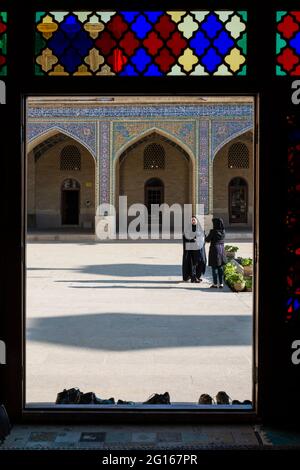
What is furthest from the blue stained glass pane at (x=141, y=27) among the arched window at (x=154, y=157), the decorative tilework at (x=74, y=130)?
the arched window at (x=154, y=157)

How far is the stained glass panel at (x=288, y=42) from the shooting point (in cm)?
324

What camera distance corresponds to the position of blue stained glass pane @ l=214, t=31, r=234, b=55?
10.8 feet

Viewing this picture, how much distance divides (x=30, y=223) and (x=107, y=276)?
1395 cm

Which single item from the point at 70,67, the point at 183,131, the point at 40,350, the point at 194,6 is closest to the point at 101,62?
the point at 70,67

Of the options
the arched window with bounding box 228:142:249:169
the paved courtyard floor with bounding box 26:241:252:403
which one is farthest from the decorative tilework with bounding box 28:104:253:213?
the paved courtyard floor with bounding box 26:241:252:403

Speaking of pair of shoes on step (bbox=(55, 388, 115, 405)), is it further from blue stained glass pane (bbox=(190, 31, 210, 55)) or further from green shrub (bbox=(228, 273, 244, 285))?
green shrub (bbox=(228, 273, 244, 285))

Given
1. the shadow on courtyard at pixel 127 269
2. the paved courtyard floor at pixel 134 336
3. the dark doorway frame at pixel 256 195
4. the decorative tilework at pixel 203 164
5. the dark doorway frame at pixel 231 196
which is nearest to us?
the dark doorway frame at pixel 256 195

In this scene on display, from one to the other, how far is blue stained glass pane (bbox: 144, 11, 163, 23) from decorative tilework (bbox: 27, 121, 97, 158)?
17140mm

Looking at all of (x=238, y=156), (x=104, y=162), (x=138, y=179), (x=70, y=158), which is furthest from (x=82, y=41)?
(x=238, y=156)

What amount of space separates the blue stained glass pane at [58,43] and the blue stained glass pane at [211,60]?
80 centimetres

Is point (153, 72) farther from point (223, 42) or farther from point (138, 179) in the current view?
point (138, 179)

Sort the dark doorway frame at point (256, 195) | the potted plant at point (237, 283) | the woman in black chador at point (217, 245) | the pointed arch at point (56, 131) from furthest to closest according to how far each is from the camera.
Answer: the pointed arch at point (56, 131) → the woman in black chador at point (217, 245) → the potted plant at point (237, 283) → the dark doorway frame at point (256, 195)

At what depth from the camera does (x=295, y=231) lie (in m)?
3.24

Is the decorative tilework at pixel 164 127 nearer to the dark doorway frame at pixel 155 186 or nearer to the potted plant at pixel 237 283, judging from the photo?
the dark doorway frame at pixel 155 186
